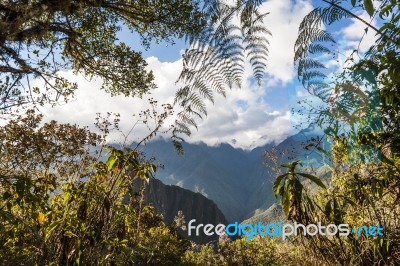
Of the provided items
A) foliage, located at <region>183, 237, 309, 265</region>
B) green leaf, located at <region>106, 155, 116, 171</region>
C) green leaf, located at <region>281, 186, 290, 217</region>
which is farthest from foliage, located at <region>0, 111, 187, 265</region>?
foliage, located at <region>183, 237, 309, 265</region>

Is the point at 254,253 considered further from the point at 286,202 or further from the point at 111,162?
the point at 111,162

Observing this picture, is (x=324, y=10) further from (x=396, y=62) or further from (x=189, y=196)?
(x=189, y=196)

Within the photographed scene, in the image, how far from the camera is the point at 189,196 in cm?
11944

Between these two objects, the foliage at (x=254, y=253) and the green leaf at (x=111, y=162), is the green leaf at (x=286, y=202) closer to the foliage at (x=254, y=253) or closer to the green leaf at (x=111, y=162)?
the green leaf at (x=111, y=162)

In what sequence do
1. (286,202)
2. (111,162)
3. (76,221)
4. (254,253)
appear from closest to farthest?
(286,202) → (76,221) → (111,162) → (254,253)

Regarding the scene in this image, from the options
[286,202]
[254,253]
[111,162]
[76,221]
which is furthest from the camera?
[254,253]

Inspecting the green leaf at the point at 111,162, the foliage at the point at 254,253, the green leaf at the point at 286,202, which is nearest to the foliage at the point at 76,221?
the green leaf at the point at 111,162

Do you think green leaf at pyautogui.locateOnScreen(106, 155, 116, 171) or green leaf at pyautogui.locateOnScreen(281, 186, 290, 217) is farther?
green leaf at pyautogui.locateOnScreen(106, 155, 116, 171)

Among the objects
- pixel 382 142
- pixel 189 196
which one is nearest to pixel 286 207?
pixel 382 142

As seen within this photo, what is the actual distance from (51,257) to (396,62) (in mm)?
2829

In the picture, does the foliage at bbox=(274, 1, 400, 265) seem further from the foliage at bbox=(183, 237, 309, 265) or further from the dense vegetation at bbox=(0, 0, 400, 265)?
the foliage at bbox=(183, 237, 309, 265)

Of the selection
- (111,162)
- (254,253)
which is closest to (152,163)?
(111,162)

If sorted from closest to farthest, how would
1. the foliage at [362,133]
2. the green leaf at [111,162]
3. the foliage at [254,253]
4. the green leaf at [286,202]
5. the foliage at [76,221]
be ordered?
the foliage at [362,133], the green leaf at [286,202], the foliage at [76,221], the green leaf at [111,162], the foliage at [254,253]

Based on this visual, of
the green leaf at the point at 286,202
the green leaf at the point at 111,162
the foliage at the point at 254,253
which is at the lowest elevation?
the foliage at the point at 254,253
